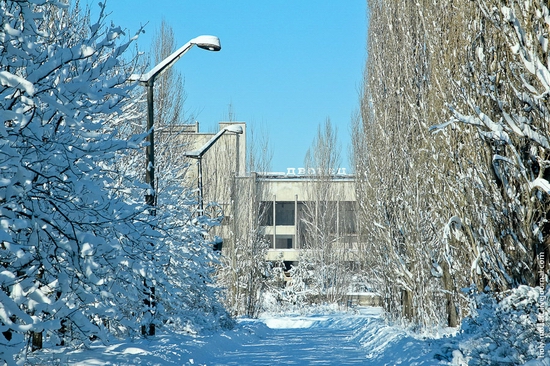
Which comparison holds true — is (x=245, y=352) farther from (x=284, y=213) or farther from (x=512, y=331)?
(x=284, y=213)

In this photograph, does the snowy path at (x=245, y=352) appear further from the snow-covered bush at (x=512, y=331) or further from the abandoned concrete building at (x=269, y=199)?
the abandoned concrete building at (x=269, y=199)

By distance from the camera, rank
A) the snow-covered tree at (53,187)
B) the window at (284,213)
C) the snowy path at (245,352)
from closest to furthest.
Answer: the snow-covered tree at (53,187)
the snowy path at (245,352)
the window at (284,213)

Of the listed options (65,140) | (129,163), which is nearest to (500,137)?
(65,140)

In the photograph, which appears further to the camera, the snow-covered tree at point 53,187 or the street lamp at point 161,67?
the street lamp at point 161,67

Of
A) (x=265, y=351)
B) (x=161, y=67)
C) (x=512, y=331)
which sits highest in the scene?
(x=161, y=67)

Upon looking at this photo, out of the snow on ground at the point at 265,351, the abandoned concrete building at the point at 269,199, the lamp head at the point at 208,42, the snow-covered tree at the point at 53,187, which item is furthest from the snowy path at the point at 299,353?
the snow-covered tree at the point at 53,187

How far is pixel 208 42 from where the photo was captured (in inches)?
548

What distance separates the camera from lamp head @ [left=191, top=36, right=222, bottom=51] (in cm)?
1391

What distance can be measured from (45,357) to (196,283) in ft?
30.3

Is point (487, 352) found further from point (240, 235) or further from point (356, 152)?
point (240, 235)

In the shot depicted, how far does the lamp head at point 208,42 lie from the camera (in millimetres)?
13914

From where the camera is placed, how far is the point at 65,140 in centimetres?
769

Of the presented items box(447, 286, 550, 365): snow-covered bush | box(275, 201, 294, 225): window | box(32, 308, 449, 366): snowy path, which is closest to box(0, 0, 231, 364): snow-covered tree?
box(32, 308, 449, 366): snowy path

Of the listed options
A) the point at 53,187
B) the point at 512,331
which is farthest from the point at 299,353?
the point at 53,187
